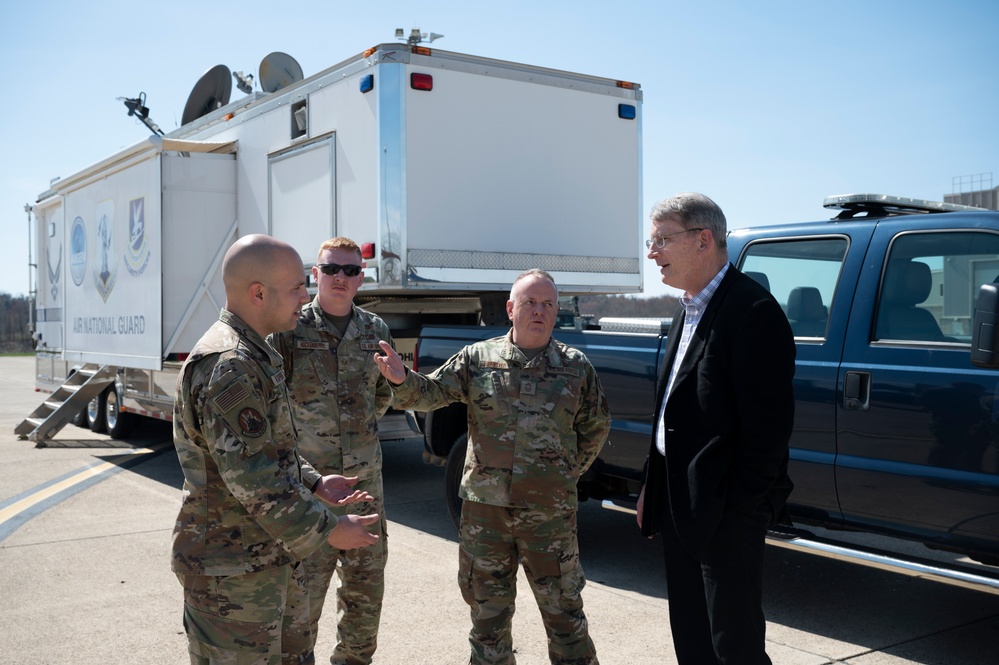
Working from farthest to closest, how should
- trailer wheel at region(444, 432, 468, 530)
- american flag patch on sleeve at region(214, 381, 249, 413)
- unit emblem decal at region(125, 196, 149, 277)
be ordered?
unit emblem decal at region(125, 196, 149, 277)
trailer wheel at region(444, 432, 468, 530)
american flag patch on sleeve at region(214, 381, 249, 413)

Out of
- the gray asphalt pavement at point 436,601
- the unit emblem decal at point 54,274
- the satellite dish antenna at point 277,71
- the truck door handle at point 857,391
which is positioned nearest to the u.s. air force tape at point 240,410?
the gray asphalt pavement at point 436,601

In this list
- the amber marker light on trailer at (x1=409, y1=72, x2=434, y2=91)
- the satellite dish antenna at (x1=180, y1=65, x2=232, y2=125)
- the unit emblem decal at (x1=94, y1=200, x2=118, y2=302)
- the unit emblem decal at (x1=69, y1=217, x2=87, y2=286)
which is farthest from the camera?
the unit emblem decal at (x1=69, y1=217, x2=87, y2=286)

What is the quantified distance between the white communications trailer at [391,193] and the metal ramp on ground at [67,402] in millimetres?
645

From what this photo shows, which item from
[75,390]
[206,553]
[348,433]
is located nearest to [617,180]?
[348,433]

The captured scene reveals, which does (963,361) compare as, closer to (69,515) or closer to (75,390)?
(69,515)

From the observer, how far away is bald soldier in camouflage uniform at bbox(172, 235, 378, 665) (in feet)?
8.28

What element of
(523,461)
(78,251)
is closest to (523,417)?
(523,461)

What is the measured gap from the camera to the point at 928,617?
5.00m

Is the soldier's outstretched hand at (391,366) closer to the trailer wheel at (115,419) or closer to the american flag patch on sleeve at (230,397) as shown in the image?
the american flag patch on sleeve at (230,397)

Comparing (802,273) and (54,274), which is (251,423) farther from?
(54,274)

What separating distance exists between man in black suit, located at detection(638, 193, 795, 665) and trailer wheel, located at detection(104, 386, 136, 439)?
1022cm

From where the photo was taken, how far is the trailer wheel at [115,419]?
38.9ft

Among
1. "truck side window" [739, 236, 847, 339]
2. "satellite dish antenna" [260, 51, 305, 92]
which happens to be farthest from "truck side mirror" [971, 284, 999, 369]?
"satellite dish antenna" [260, 51, 305, 92]

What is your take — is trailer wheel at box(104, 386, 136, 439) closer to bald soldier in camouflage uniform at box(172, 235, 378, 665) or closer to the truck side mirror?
bald soldier in camouflage uniform at box(172, 235, 378, 665)
